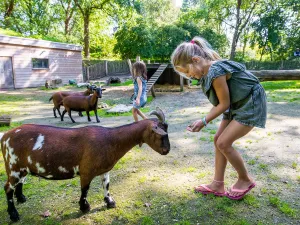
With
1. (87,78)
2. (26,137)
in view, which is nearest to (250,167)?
(26,137)

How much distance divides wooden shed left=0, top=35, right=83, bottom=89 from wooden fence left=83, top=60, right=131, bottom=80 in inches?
75.1

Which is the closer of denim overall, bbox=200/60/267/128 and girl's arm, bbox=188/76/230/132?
girl's arm, bbox=188/76/230/132

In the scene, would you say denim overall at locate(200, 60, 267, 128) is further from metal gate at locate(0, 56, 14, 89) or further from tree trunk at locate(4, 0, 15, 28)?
tree trunk at locate(4, 0, 15, 28)

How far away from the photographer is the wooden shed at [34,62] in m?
19.0

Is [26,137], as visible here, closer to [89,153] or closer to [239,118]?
[89,153]

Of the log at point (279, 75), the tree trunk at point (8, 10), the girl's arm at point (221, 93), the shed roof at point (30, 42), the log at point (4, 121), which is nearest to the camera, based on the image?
the girl's arm at point (221, 93)

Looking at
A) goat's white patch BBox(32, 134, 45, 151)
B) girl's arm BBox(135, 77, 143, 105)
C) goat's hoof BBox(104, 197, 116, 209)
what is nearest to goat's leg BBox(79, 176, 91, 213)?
goat's hoof BBox(104, 197, 116, 209)

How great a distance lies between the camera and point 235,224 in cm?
290

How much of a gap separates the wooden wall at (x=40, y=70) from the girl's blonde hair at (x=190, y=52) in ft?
63.9

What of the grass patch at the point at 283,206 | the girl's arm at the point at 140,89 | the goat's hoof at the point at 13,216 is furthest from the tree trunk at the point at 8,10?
the grass patch at the point at 283,206

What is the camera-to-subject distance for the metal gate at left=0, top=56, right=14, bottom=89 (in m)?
18.7

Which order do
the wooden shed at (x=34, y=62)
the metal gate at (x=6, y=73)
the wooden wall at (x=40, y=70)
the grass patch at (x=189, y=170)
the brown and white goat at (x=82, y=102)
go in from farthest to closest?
the wooden wall at (x=40, y=70) → the wooden shed at (x=34, y=62) → the metal gate at (x=6, y=73) → the brown and white goat at (x=82, y=102) → the grass patch at (x=189, y=170)

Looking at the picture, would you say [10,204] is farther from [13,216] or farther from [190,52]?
[190,52]

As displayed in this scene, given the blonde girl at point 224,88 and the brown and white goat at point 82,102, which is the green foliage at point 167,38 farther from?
the blonde girl at point 224,88
